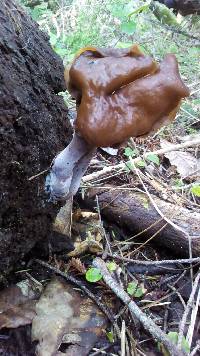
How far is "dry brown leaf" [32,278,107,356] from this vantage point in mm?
1696

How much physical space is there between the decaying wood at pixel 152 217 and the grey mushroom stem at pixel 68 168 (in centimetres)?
44

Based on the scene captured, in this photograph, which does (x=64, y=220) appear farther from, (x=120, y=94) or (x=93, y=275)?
(x=120, y=94)

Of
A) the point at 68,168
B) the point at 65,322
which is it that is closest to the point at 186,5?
the point at 68,168

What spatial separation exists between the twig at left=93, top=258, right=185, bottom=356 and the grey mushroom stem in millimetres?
415

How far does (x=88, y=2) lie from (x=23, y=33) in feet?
13.0

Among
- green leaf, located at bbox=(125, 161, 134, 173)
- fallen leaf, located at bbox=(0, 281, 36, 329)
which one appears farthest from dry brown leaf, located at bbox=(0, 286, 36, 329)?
green leaf, located at bbox=(125, 161, 134, 173)

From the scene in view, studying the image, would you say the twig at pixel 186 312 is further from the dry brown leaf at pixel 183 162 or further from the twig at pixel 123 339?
the dry brown leaf at pixel 183 162

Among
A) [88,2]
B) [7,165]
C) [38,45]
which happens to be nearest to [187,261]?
[7,165]

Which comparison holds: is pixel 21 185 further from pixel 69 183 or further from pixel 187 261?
pixel 187 261

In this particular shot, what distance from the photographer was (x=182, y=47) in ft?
19.5

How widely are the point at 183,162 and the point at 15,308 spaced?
184cm

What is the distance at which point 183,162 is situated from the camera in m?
3.14

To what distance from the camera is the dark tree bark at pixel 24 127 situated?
1.67m

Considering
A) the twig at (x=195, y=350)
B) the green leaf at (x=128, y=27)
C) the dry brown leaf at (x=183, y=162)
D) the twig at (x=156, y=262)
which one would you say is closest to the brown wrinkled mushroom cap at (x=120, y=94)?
the twig at (x=156, y=262)
